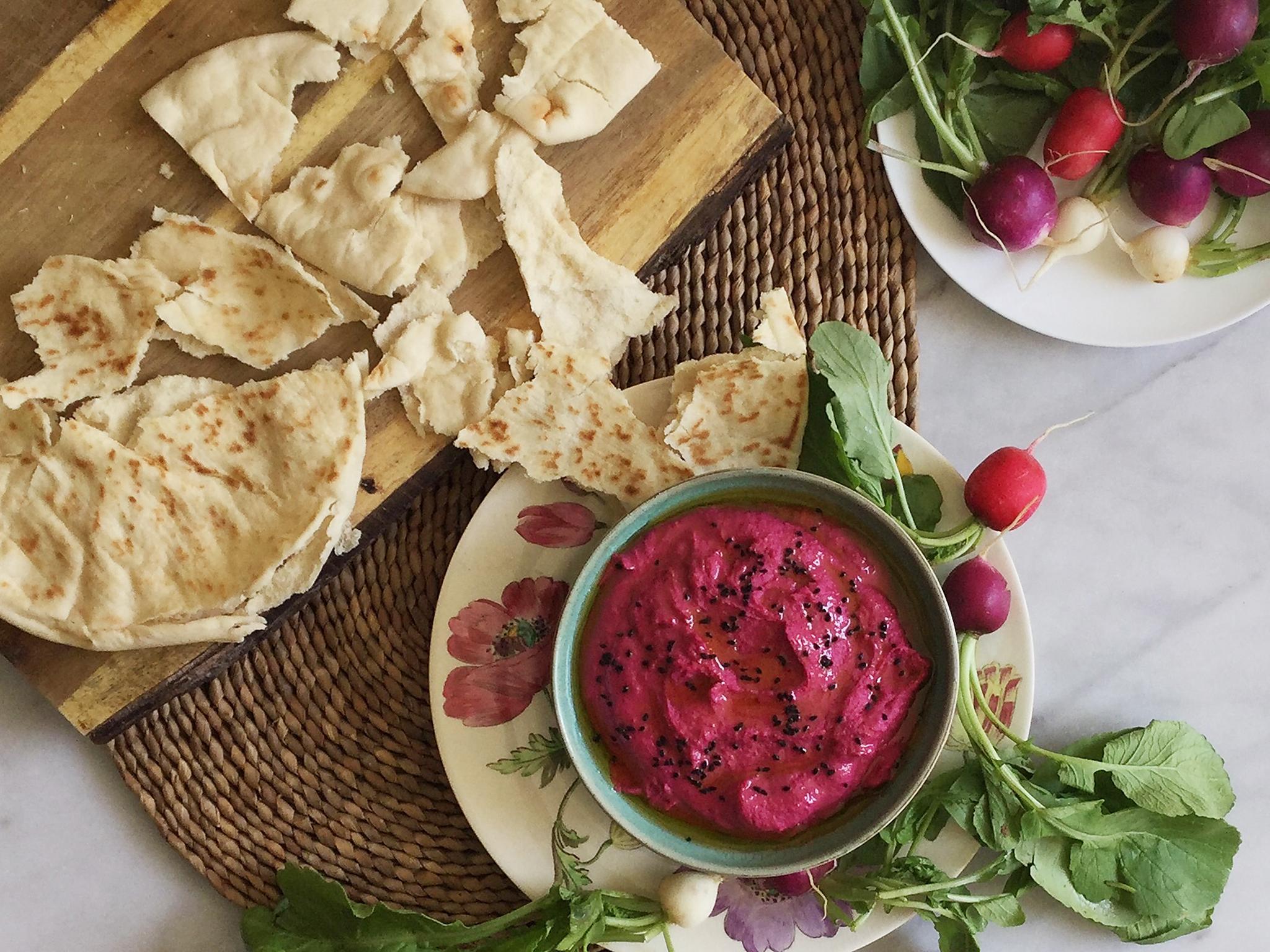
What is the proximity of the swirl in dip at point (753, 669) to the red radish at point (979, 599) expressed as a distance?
164mm

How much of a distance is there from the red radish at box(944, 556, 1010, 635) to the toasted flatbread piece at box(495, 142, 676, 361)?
651 millimetres

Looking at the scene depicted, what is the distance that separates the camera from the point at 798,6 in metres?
2.00

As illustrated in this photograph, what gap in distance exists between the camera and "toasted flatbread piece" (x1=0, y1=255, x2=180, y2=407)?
1788 mm

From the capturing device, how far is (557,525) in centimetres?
185

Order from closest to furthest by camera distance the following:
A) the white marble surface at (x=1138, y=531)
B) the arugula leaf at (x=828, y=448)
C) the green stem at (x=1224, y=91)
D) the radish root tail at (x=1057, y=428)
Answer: the arugula leaf at (x=828, y=448), the green stem at (x=1224, y=91), the radish root tail at (x=1057, y=428), the white marble surface at (x=1138, y=531)

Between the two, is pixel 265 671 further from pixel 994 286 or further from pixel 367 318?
pixel 994 286

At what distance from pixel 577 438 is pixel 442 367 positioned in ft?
0.82

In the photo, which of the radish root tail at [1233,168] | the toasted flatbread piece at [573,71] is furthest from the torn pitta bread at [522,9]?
the radish root tail at [1233,168]

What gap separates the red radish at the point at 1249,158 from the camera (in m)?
1.90

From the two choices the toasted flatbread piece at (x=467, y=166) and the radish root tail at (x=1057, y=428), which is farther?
the radish root tail at (x=1057, y=428)

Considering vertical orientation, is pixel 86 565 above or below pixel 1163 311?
above

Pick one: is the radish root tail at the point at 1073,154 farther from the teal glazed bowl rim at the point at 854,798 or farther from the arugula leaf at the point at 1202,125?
the teal glazed bowl rim at the point at 854,798

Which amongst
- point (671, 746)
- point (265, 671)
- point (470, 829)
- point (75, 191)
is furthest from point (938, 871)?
point (75, 191)

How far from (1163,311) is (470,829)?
1531 millimetres
